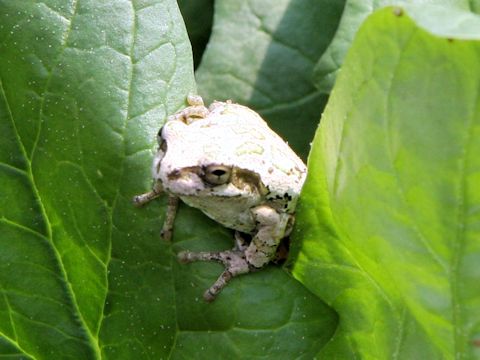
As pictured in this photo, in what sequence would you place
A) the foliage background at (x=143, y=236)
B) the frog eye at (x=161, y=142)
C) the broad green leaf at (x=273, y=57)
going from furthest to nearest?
1. the broad green leaf at (x=273, y=57)
2. the frog eye at (x=161, y=142)
3. the foliage background at (x=143, y=236)

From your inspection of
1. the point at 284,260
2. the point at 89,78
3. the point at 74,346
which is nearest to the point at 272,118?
the point at 284,260

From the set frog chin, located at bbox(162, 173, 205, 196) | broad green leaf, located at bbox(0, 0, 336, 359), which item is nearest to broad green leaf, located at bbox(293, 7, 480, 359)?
broad green leaf, located at bbox(0, 0, 336, 359)

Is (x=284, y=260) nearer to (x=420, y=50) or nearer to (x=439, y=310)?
(x=439, y=310)

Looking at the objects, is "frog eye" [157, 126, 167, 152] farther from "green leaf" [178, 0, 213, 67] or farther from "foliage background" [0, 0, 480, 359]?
"green leaf" [178, 0, 213, 67]

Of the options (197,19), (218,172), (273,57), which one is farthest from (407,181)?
(197,19)

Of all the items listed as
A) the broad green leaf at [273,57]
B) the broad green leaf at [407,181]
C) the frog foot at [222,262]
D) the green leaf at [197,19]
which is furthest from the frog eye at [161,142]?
the green leaf at [197,19]

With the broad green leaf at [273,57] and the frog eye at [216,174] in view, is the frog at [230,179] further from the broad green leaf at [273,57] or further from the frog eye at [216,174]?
the broad green leaf at [273,57]
